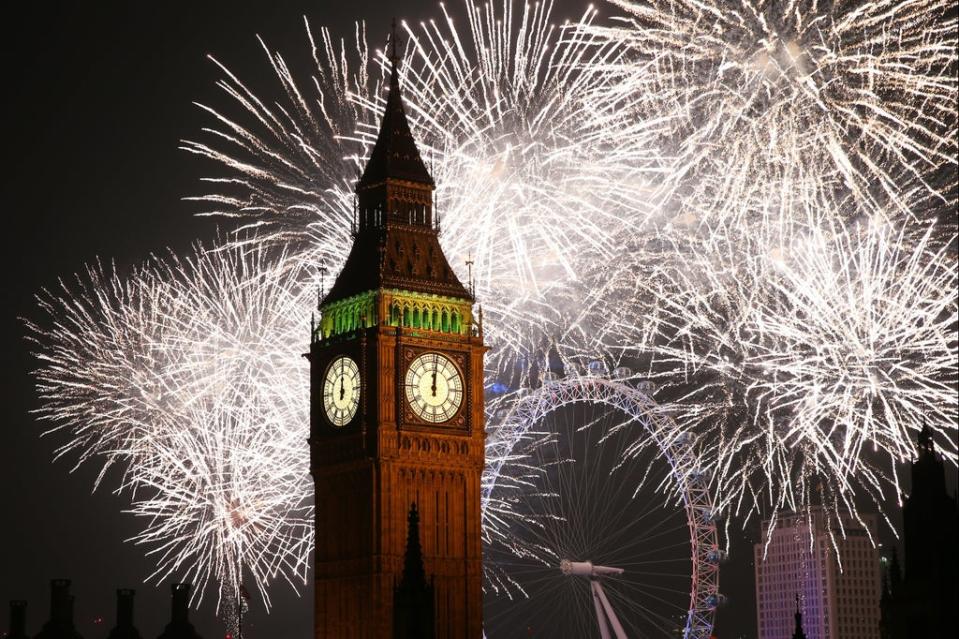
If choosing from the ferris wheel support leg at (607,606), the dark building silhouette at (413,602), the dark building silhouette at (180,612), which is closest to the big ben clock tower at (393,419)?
the dark building silhouette at (180,612)

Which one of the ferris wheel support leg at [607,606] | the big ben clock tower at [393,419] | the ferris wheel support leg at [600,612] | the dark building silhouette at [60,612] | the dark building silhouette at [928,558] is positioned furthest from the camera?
the ferris wheel support leg at [607,606]

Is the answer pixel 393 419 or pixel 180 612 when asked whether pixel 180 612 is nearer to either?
pixel 180 612

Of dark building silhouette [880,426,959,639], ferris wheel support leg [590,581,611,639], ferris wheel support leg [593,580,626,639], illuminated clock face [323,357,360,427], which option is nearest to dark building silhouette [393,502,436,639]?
illuminated clock face [323,357,360,427]

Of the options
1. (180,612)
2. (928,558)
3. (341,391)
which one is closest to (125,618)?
(180,612)

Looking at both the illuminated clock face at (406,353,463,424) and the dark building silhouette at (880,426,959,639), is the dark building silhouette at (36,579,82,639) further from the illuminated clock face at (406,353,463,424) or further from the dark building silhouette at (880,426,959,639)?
the dark building silhouette at (880,426,959,639)

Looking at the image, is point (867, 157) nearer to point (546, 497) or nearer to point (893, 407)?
point (893, 407)

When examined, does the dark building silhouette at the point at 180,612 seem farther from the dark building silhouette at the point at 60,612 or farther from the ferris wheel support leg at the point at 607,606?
the ferris wheel support leg at the point at 607,606
